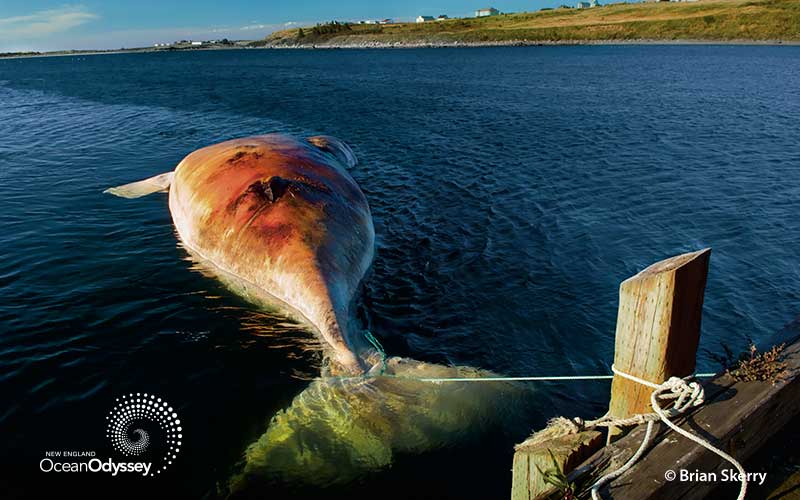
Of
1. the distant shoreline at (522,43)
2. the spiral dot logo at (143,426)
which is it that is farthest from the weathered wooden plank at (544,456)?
the distant shoreline at (522,43)

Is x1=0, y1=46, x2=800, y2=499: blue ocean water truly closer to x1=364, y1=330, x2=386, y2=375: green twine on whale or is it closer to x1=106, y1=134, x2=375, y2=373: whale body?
x1=364, y1=330, x2=386, y2=375: green twine on whale

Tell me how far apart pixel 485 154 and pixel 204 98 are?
84.8 ft

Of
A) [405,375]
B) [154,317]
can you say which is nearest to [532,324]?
[405,375]

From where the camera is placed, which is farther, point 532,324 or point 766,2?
point 766,2

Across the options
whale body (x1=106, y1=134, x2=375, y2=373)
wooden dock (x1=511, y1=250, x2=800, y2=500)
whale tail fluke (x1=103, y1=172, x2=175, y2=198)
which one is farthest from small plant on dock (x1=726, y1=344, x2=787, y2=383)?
whale tail fluke (x1=103, y1=172, x2=175, y2=198)

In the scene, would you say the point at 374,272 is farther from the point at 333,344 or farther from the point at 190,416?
the point at 190,416

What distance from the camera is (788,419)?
185 inches

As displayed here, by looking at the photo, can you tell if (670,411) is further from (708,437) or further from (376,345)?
(376,345)

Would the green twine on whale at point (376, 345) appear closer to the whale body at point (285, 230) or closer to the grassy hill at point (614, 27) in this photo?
the whale body at point (285, 230)

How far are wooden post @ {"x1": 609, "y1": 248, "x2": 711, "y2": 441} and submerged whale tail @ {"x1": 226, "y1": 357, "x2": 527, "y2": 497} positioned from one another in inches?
77.3

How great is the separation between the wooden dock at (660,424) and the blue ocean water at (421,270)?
161 centimetres

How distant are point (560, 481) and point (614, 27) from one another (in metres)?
127

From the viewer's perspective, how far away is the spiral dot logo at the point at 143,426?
5.76 m

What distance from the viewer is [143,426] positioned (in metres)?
6.21
